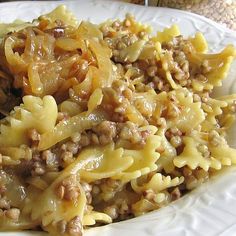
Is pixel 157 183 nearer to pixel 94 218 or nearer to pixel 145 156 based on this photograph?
pixel 145 156

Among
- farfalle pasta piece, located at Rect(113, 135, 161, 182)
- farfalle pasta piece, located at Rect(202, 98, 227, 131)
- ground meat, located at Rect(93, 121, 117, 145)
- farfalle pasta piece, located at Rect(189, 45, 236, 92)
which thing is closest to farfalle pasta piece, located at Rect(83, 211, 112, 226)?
farfalle pasta piece, located at Rect(113, 135, 161, 182)

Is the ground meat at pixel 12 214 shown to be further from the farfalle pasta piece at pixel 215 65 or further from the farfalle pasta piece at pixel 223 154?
the farfalle pasta piece at pixel 215 65

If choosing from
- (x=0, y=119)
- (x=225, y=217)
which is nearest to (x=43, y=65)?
(x=0, y=119)

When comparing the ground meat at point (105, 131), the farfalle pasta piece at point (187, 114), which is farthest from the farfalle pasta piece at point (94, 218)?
the farfalle pasta piece at point (187, 114)

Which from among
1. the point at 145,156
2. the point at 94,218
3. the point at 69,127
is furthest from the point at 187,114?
the point at 94,218

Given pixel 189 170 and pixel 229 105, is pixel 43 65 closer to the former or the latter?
pixel 189 170

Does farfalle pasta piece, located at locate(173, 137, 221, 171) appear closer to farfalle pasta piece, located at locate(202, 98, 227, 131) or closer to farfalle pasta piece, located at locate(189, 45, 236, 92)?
farfalle pasta piece, located at locate(202, 98, 227, 131)
